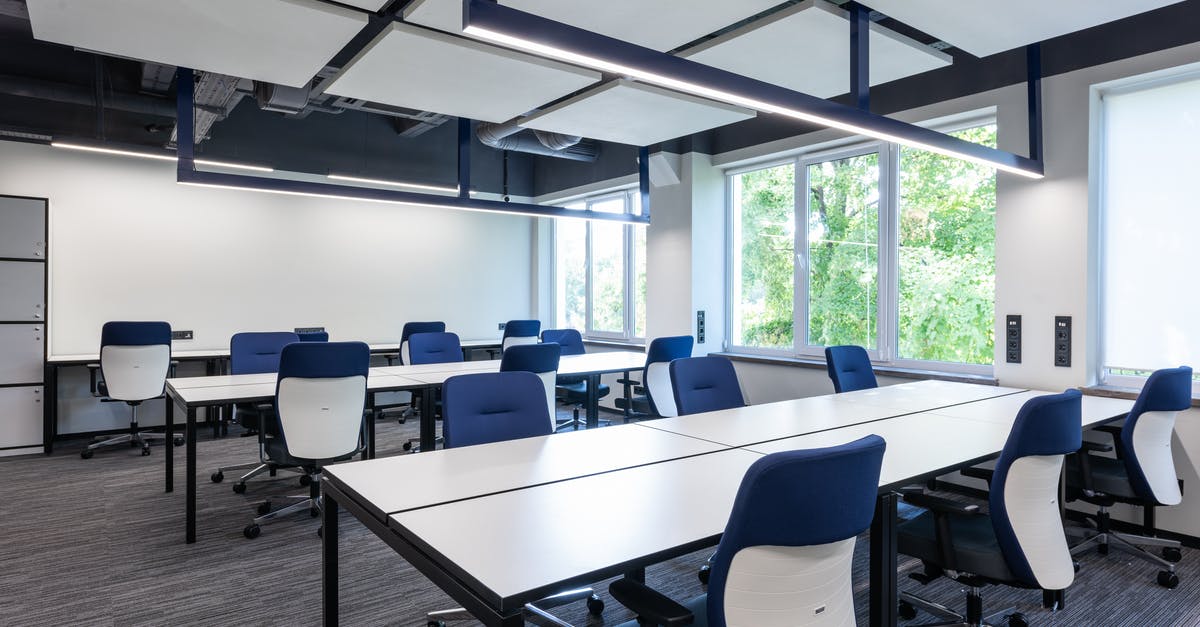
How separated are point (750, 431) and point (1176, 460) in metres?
2.65

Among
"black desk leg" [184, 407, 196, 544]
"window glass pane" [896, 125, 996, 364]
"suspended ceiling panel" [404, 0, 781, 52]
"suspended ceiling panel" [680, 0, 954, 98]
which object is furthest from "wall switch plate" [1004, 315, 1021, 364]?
"black desk leg" [184, 407, 196, 544]

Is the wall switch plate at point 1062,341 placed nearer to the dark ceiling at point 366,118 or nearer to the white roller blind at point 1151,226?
the white roller blind at point 1151,226

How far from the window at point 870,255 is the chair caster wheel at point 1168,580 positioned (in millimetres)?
1763

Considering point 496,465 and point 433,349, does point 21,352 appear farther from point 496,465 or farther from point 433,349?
point 496,465

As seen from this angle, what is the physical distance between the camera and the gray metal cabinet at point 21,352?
17.0 ft

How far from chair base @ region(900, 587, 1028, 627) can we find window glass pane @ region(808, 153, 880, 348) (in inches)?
111

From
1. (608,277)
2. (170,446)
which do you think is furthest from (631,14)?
(608,277)

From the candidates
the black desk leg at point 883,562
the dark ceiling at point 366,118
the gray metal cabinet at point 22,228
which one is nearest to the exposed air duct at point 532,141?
the dark ceiling at point 366,118

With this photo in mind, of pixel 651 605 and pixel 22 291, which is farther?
pixel 22 291

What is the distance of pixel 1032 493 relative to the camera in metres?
2.13

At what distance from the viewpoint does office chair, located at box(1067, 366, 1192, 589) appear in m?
2.93

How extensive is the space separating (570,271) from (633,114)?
176 inches

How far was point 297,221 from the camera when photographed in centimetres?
705

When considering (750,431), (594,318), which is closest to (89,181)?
(594,318)
